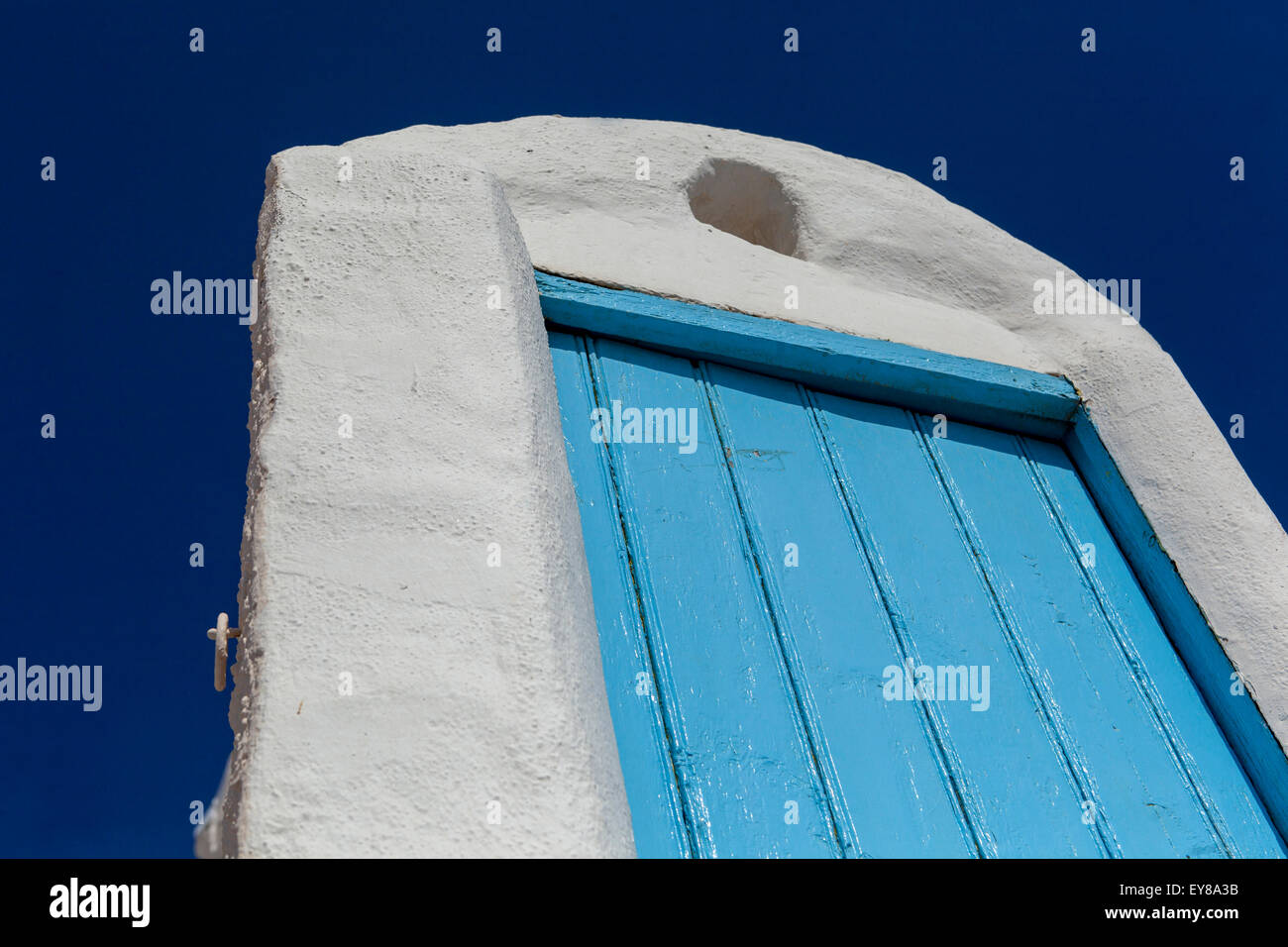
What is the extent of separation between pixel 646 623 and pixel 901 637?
0.36 meters

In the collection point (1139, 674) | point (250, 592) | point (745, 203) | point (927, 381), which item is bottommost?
point (1139, 674)

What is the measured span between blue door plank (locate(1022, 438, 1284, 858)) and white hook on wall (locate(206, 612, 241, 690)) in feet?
4.06

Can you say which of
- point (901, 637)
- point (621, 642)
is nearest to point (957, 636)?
point (901, 637)

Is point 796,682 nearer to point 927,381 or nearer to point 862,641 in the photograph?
point 862,641

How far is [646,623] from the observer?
5.05 feet

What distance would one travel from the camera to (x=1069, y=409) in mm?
2148

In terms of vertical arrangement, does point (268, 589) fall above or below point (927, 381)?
below

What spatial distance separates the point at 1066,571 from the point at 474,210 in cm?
Result: 105

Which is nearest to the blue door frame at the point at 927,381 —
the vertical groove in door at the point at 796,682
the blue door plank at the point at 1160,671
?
the blue door plank at the point at 1160,671

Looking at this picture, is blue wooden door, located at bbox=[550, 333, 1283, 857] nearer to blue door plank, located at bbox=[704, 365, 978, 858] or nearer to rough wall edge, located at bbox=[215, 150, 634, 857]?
blue door plank, located at bbox=[704, 365, 978, 858]

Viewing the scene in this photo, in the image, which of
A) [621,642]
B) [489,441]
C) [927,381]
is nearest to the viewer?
[489,441]

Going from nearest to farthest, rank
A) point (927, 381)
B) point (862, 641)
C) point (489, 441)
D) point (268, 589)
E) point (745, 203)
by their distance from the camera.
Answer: point (268, 589), point (489, 441), point (862, 641), point (927, 381), point (745, 203)

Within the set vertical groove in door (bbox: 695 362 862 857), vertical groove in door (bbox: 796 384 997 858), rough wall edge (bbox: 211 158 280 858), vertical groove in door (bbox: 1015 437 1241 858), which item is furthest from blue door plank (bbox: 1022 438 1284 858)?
rough wall edge (bbox: 211 158 280 858)
